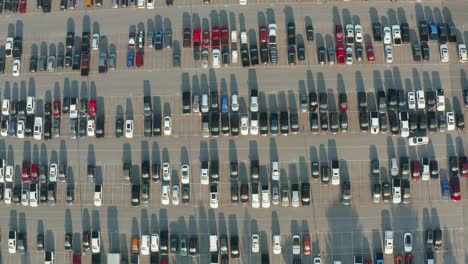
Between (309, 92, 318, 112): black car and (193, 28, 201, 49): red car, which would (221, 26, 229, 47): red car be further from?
(309, 92, 318, 112): black car

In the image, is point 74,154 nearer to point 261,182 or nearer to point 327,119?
point 261,182

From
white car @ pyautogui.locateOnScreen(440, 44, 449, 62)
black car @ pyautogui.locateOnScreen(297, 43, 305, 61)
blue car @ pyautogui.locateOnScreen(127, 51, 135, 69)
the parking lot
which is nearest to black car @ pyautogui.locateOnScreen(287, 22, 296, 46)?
black car @ pyautogui.locateOnScreen(297, 43, 305, 61)

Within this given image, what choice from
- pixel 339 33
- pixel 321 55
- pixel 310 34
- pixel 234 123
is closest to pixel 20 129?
pixel 234 123

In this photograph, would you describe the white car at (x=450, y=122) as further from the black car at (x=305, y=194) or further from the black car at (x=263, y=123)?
the black car at (x=263, y=123)

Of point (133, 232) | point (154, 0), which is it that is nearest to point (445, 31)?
point (154, 0)

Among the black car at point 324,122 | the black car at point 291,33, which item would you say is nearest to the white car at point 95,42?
the black car at point 291,33
